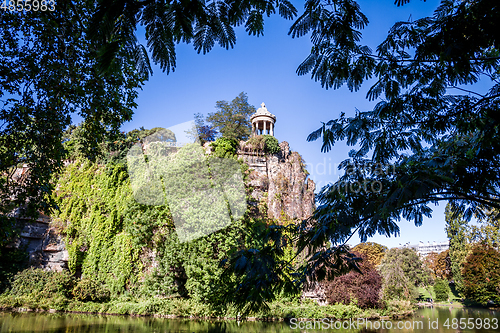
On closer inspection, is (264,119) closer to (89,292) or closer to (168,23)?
(89,292)

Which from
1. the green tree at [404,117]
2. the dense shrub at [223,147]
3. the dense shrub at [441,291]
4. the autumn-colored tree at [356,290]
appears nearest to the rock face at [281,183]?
the dense shrub at [223,147]

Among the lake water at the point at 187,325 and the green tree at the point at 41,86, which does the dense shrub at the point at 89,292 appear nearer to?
the lake water at the point at 187,325

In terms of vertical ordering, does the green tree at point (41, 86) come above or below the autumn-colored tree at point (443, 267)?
above

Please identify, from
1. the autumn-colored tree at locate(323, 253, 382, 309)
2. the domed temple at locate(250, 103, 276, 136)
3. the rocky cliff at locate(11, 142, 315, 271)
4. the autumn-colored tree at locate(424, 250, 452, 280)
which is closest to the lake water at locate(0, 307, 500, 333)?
the autumn-colored tree at locate(323, 253, 382, 309)

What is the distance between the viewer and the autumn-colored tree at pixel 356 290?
487 inches

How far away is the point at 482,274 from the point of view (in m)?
19.5

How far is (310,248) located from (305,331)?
26.0 feet

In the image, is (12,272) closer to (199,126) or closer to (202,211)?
(202,211)

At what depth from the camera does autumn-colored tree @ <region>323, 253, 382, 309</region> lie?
1238cm

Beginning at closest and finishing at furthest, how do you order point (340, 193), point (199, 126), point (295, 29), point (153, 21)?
point (153, 21) < point (295, 29) < point (340, 193) < point (199, 126)

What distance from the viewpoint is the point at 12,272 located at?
13391 millimetres

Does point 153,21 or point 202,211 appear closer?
point 153,21

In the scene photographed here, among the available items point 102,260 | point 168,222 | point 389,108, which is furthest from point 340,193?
point 102,260

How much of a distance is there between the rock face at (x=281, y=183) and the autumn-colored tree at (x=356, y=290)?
345cm
